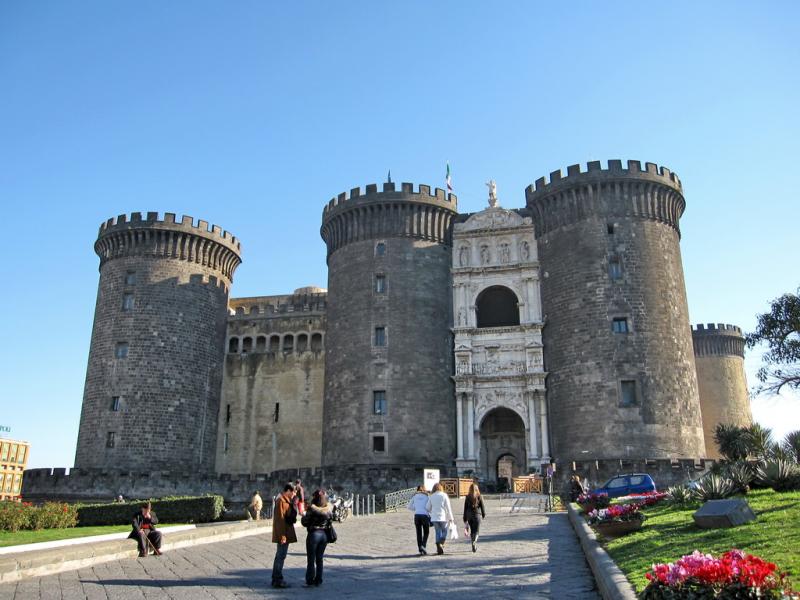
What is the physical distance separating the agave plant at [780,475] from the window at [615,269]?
19.6 m

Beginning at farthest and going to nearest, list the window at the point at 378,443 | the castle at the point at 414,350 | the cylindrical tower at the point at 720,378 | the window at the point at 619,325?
the cylindrical tower at the point at 720,378 < the window at the point at 378,443 < the window at the point at 619,325 < the castle at the point at 414,350

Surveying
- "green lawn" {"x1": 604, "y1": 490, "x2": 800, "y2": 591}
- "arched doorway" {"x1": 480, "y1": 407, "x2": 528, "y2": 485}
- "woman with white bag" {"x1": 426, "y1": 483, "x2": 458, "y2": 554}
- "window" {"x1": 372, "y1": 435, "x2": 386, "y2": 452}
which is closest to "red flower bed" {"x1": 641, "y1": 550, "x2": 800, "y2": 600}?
"green lawn" {"x1": 604, "y1": 490, "x2": 800, "y2": 591}

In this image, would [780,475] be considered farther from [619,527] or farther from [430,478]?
[430,478]

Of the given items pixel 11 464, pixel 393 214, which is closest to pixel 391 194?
pixel 393 214

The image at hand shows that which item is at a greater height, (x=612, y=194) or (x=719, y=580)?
(x=612, y=194)

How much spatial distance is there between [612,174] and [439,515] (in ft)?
91.0

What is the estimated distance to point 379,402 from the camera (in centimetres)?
3694

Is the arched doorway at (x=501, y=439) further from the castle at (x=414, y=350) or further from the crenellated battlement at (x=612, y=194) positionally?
the crenellated battlement at (x=612, y=194)

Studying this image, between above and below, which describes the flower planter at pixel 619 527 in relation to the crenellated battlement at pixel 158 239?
below

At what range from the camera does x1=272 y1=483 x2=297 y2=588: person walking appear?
1040cm

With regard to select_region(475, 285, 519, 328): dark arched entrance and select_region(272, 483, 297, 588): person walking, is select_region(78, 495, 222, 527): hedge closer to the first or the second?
select_region(272, 483, 297, 588): person walking

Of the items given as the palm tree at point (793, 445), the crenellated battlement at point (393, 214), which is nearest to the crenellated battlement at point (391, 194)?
the crenellated battlement at point (393, 214)

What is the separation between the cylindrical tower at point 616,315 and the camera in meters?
33.7

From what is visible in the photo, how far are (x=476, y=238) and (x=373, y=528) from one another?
2352 cm
